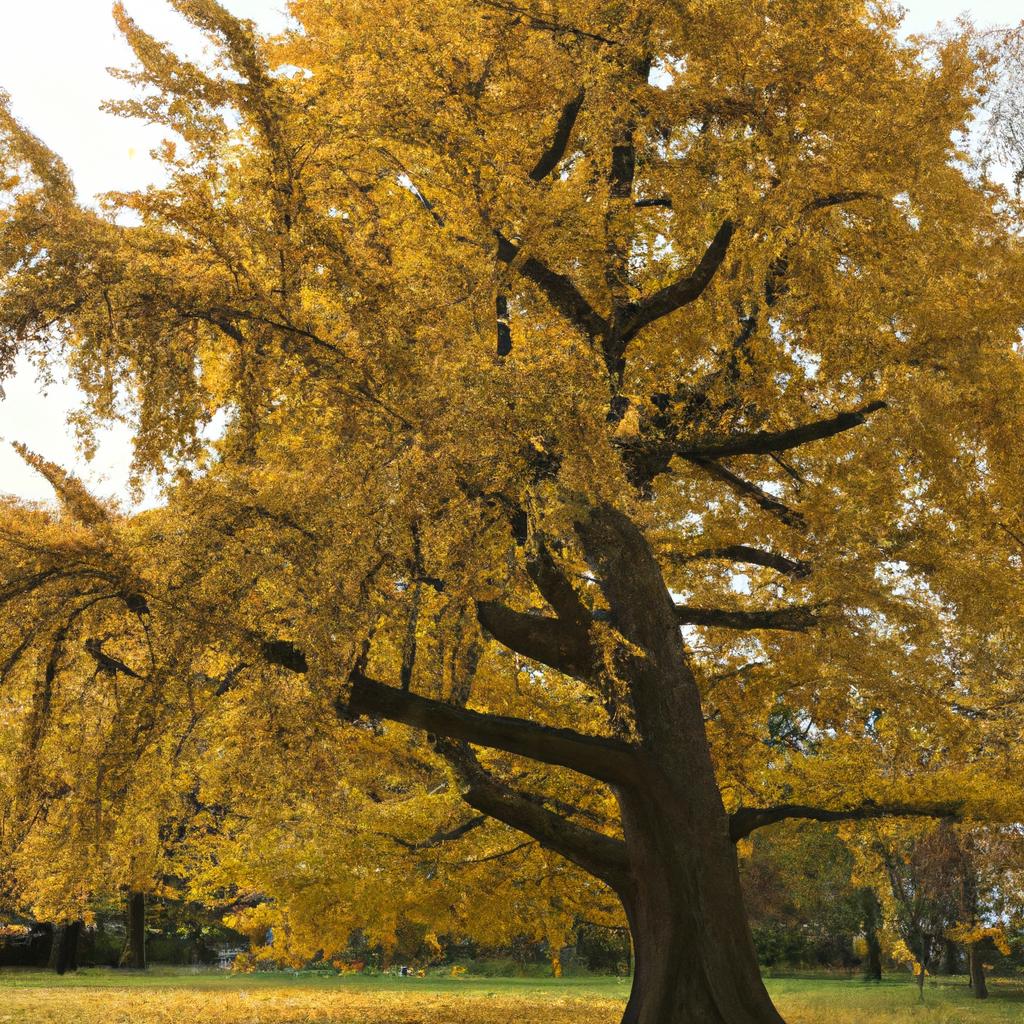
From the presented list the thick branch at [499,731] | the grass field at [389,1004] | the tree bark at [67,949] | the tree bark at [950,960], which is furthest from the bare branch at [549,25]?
the tree bark at [950,960]

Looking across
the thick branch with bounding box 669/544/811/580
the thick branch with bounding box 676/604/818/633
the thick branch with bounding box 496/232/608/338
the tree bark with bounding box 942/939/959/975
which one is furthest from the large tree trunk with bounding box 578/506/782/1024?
the tree bark with bounding box 942/939/959/975

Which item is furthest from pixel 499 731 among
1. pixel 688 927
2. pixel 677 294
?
pixel 677 294

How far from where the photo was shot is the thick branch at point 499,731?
1071 cm

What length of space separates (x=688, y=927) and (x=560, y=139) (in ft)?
27.7

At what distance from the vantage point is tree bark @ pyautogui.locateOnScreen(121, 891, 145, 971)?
32.3 m

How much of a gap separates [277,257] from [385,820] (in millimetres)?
8600

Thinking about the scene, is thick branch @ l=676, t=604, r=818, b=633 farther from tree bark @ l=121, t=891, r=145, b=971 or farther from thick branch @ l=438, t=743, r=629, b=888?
tree bark @ l=121, t=891, r=145, b=971

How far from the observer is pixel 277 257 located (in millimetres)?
9047

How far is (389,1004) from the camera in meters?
18.5

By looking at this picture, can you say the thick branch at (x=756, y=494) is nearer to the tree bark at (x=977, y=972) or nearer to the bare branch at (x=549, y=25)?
the bare branch at (x=549, y=25)

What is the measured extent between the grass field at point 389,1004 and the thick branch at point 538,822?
4.04 metres

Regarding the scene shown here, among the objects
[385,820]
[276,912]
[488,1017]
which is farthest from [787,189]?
[276,912]

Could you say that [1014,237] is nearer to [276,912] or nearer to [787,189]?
[787,189]

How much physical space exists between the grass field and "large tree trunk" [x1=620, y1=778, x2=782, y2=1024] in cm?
453
